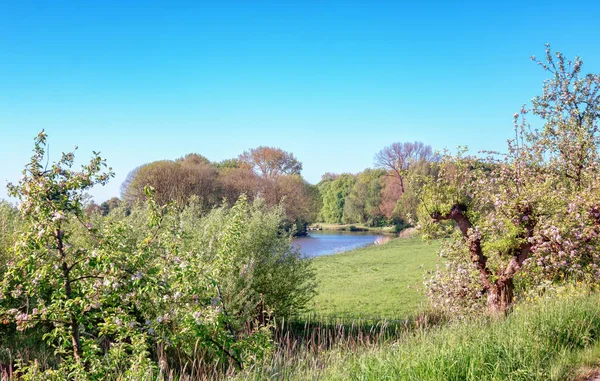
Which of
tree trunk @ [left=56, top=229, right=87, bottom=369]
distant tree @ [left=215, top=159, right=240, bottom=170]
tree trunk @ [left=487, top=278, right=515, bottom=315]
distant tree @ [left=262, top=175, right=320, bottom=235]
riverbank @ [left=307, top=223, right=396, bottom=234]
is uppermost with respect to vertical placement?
distant tree @ [left=215, top=159, right=240, bottom=170]

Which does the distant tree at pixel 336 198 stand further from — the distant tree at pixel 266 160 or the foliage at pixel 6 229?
the foliage at pixel 6 229

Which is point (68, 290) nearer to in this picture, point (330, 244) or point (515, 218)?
point (515, 218)

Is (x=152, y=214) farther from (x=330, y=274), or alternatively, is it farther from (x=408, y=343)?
(x=330, y=274)

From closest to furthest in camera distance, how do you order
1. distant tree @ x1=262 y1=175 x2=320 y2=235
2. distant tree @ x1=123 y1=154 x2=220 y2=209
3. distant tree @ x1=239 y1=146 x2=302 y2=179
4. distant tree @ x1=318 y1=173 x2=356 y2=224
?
distant tree @ x1=123 y1=154 x2=220 y2=209, distant tree @ x1=262 y1=175 x2=320 y2=235, distant tree @ x1=239 y1=146 x2=302 y2=179, distant tree @ x1=318 y1=173 x2=356 y2=224

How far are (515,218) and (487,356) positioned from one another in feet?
16.4

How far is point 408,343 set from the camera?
19.4 ft

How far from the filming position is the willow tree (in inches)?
346

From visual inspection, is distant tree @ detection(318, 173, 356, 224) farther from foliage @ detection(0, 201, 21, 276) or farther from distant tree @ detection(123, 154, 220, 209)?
foliage @ detection(0, 201, 21, 276)

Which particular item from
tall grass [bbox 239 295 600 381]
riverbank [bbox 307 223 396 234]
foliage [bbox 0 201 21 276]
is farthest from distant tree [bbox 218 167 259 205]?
tall grass [bbox 239 295 600 381]

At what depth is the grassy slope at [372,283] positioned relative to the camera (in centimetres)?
1656

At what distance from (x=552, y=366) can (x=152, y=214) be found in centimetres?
502

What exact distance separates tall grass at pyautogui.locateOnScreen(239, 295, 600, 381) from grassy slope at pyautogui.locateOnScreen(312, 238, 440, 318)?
414 cm

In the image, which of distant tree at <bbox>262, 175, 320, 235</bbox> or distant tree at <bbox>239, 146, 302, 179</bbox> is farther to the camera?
distant tree at <bbox>239, 146, 302, 179</bbox>

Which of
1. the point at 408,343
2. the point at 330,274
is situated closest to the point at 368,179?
the point at 330,274
